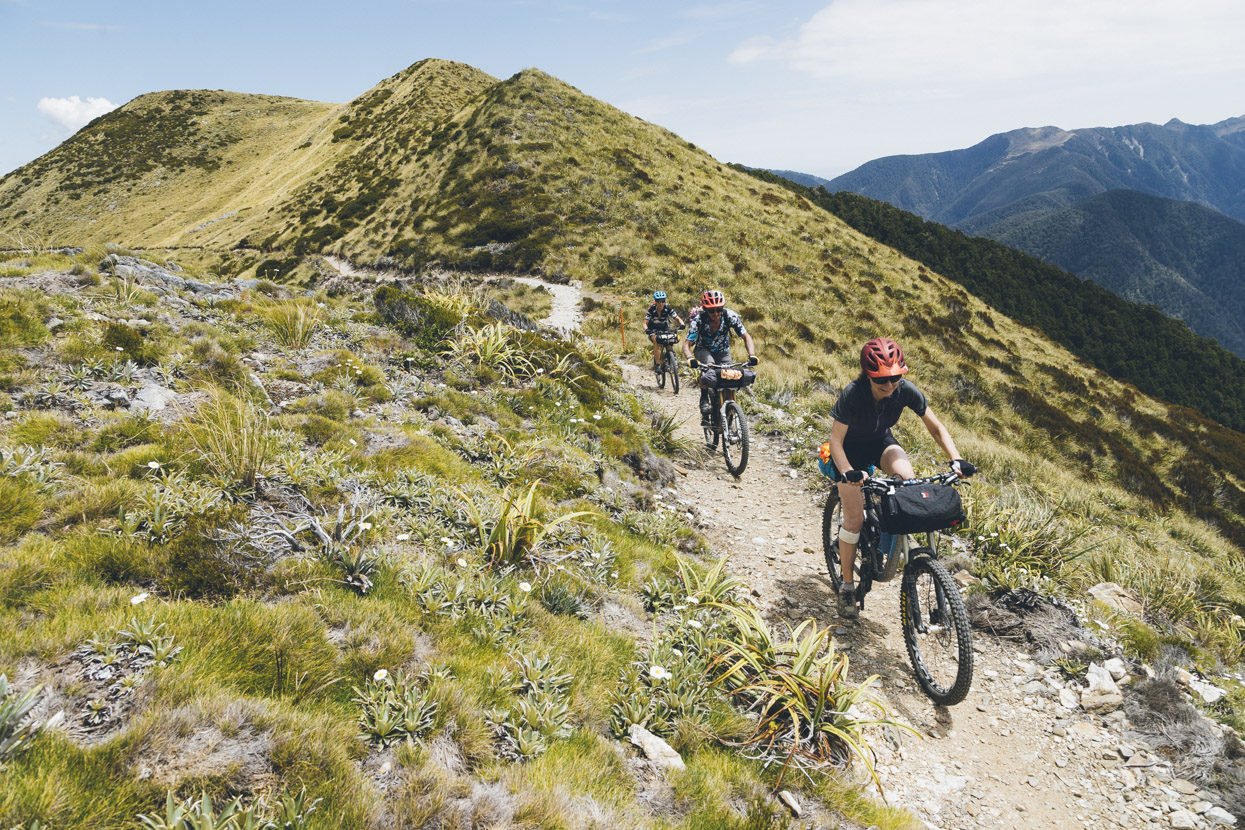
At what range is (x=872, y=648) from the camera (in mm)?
6027

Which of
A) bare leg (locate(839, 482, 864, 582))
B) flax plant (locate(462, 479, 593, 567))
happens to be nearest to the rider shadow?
bare leg (locate(839, 482, 864, 582))

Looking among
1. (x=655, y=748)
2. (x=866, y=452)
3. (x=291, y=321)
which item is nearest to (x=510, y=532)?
(x=655, y=748)

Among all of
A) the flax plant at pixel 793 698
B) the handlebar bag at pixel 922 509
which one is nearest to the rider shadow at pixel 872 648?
the flax plant at pixel 793 698

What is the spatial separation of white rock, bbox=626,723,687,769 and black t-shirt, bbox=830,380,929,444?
346cm

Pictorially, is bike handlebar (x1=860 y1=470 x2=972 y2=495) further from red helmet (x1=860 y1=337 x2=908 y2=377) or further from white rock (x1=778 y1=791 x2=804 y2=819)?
white rock (x1=778 y1=791 x2=804 y2=819)

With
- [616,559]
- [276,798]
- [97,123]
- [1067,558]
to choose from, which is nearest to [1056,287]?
[1067,558]

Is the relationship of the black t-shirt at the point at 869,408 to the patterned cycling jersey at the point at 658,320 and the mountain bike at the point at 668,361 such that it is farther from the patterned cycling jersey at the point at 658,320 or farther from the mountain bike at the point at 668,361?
the patterned cycling jersey at the point at 658,320

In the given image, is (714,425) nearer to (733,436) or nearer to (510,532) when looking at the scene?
(733,436)

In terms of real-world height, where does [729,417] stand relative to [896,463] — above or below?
below

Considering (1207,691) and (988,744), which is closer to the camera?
(988,744)

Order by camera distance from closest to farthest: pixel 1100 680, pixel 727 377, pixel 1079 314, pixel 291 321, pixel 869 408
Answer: pixel 1100 680, pixel 869 408, pixel 291 321, pixel 727 377, pixel 1079 314

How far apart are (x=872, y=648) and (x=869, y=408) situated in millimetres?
2696

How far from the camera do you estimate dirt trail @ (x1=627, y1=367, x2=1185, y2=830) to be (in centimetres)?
434

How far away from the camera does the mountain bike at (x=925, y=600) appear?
16.1 ft
